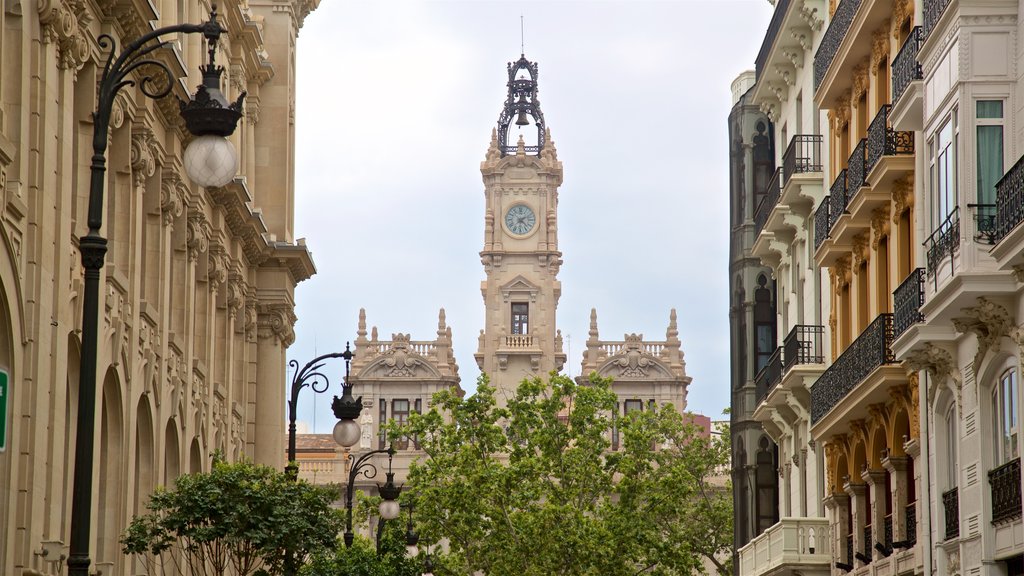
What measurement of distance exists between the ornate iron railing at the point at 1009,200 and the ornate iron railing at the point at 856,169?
1078 cm

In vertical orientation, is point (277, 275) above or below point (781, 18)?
below

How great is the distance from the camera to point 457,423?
2776 inches

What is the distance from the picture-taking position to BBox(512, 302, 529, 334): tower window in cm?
12581

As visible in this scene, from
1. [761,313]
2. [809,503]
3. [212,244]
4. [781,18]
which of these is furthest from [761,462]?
[212,244]

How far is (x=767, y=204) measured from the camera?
45.9 meters

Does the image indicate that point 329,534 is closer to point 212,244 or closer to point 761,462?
point 212,244

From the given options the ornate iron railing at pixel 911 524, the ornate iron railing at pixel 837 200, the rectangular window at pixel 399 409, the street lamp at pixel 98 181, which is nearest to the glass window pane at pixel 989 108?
the ornate iron railing at pixel 911 524

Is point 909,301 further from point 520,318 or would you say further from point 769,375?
point 520,318

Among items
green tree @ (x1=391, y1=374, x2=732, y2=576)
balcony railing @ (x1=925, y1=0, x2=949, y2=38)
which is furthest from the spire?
balcony railing @ (x1=925, y1=0, x2=949, y2=38)

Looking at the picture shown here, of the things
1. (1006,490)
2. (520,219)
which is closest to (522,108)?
(520,219)

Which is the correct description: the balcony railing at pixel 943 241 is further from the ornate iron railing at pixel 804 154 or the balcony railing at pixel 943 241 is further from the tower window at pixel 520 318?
the tower window at pixel 520 318

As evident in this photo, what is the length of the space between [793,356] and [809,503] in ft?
11.9

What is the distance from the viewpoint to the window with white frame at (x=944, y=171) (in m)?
24.4

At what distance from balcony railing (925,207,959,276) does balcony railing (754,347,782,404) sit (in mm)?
16666
